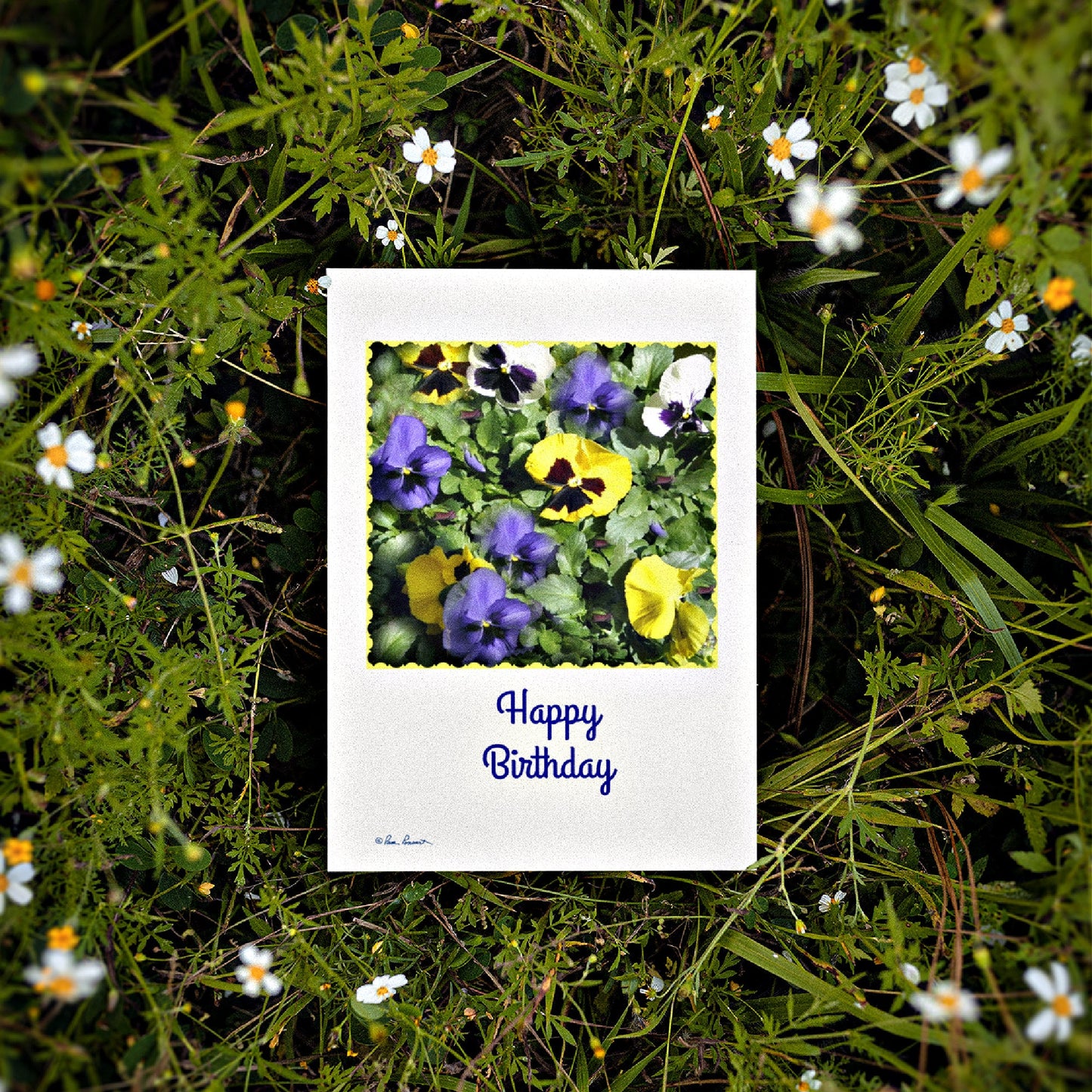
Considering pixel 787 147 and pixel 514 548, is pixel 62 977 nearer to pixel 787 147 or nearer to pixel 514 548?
pixel 514 548

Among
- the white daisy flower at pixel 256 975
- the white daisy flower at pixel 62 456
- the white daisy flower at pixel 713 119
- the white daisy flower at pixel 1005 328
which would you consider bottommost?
the white daisy flower at pixel 256 975

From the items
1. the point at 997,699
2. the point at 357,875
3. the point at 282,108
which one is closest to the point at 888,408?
the point at 997,699

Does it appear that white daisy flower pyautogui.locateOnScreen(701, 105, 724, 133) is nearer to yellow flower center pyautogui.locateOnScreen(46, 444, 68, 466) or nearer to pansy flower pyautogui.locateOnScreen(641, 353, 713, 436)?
pansy flower pyautogui.locateOnScreen(641, 353, 713, 436)

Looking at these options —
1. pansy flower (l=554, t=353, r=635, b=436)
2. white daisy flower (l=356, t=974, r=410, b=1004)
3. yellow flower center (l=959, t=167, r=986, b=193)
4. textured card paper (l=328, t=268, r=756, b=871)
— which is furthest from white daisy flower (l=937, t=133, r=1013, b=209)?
white daisy flower (l=356, t=974, r=410, b=1004)

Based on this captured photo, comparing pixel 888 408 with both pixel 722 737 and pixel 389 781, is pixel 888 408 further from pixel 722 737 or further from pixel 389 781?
pixel 389 781

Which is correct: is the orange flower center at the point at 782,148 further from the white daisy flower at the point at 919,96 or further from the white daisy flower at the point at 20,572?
the white daisy flower at the point at 20,572

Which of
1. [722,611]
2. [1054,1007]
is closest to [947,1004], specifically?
[1054,1007]

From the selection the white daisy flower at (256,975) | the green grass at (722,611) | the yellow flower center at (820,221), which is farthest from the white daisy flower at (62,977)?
the yellow flower center at (820,221)
